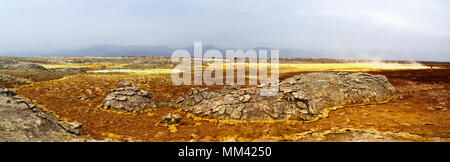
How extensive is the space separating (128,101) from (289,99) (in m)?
8.88

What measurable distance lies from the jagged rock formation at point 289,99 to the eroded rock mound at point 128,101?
206 cm

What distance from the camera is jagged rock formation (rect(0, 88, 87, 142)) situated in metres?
6.96

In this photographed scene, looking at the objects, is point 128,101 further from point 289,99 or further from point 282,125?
point 289,99

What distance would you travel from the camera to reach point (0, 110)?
8.30 m

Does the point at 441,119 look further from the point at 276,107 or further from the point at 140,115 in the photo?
the point at 140,115

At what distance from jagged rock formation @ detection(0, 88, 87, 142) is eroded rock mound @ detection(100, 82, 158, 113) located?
13.0ft

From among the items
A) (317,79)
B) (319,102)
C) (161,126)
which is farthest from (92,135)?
(317,79)

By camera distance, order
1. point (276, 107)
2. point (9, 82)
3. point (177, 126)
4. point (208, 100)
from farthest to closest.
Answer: point (9, 82) → point (208, 100) → point (276, 107) → point (177, 126)

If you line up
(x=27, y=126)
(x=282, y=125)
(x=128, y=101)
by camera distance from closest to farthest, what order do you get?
1. (x=27, y=126)
2. (x=282, y=125)
3. (x=128, y=101)

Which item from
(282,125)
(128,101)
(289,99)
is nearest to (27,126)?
(128,101)

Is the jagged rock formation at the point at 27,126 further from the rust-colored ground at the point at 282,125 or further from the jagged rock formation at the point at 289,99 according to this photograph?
the jagged rock formation at the point at 289,99

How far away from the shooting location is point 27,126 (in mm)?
7629

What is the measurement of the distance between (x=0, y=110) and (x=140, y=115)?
538 centimetres

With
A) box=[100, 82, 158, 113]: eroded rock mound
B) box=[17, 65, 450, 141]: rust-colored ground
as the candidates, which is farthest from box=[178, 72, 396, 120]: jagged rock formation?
box=[100, 82, 158, 113]: eroded rock mound
